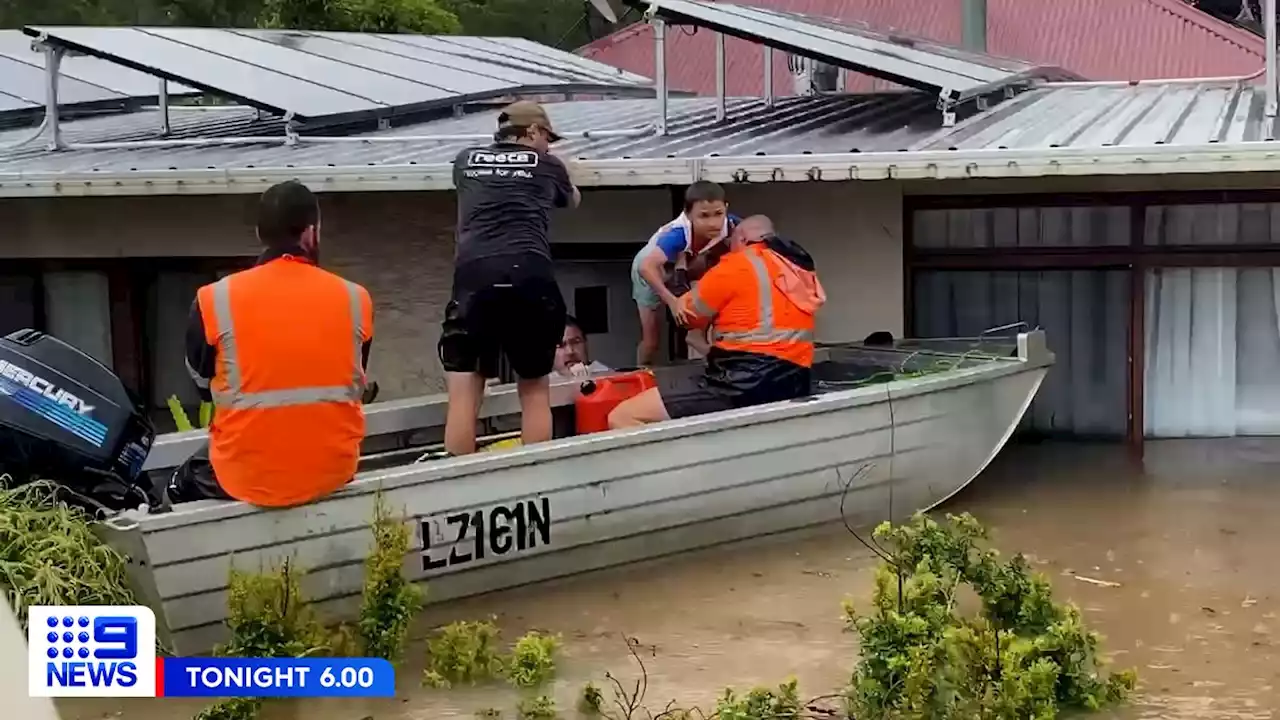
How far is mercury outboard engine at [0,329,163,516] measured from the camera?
19.9ft

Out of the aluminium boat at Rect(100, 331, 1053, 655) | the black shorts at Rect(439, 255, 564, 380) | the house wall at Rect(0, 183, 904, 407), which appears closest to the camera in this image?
the aluminium boat at Rect(100, 331, 1053, 655)

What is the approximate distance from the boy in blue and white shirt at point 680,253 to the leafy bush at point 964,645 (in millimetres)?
2895

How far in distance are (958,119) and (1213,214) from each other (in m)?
1.71

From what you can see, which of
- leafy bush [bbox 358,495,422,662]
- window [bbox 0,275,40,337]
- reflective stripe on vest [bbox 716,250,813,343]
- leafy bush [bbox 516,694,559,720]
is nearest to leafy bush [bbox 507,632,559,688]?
leafy bush [bbox 516,694,559,720]

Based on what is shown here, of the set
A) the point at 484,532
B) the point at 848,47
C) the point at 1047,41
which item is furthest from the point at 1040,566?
the point at 1047,41

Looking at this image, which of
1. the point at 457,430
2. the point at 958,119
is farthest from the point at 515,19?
the point at 457,430

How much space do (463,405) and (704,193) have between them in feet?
6.09

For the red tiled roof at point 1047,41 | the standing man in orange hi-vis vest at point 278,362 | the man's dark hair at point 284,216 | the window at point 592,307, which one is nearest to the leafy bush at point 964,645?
the standing man in orange hi-vis vest at point 278,362

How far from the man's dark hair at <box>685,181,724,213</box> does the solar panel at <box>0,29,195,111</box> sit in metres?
6.82

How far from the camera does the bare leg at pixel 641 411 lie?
7594 millimetres

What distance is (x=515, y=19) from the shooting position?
30.2m

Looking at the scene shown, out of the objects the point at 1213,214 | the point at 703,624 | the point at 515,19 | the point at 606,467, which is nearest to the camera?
the point at 703,624

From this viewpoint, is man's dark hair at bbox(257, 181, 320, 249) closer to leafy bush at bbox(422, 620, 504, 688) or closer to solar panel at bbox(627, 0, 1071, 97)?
leafy bush at bbox(422, 620, 504, 688)

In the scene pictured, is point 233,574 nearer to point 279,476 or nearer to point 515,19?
point 279,476
